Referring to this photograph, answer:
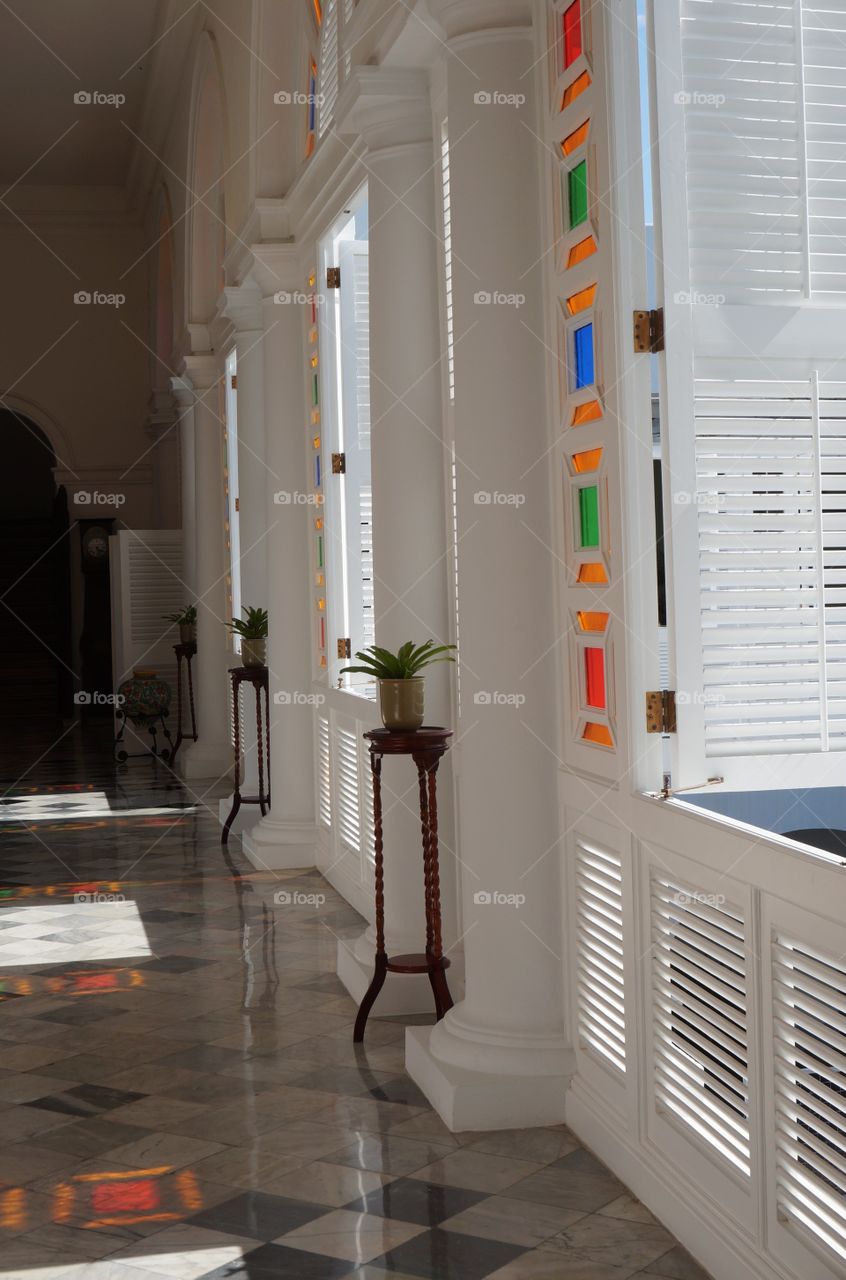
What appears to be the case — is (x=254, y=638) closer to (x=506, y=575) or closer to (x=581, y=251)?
(x=506, y=575)

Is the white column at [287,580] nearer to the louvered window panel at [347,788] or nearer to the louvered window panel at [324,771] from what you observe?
the louvered window panel at [324,771]

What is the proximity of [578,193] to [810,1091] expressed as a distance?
2369 mm

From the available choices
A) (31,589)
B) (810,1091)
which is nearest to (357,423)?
(810,1091)

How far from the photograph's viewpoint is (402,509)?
4.95 metres

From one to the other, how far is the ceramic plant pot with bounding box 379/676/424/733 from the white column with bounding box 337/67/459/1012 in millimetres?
416

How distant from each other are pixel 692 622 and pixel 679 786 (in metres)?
0.40

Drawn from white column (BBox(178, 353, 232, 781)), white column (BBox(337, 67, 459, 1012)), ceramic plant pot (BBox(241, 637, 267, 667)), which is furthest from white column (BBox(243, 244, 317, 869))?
white column (BBox(178, 353, 232, 781))

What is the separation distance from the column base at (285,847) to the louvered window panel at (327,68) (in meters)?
3.76

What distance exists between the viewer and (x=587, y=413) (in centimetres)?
364

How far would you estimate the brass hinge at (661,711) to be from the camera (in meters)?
3.26

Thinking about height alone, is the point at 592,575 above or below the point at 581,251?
below

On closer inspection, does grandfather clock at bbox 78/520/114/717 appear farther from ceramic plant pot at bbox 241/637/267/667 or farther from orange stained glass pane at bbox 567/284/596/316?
orange stained glass pane at bbox 567/284/596/316

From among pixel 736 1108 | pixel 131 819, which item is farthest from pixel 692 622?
pixel 131 819

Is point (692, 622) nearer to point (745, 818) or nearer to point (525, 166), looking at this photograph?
point (745, 818)
